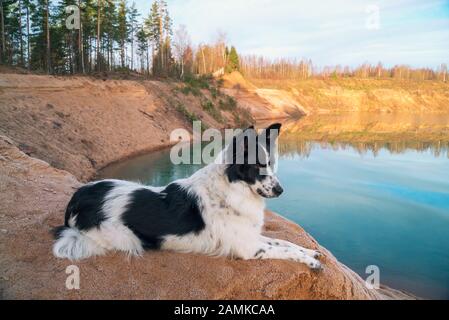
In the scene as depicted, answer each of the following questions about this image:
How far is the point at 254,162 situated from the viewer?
412 centimetres

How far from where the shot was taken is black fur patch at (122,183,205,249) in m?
4.15

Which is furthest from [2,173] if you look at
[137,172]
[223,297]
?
[137,172]

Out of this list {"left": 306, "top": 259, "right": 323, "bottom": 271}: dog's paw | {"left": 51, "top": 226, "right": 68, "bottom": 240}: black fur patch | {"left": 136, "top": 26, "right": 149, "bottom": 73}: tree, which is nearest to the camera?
{"left": 306, "top": 259, "right": 323, "bottom": 271}: dog's paw

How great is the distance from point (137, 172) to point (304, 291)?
520 inches

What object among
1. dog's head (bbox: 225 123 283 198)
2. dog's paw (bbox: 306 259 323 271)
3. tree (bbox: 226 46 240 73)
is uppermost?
tree (bbox: 226 46 240 73)

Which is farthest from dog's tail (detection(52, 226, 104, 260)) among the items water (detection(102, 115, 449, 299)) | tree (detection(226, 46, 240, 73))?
tree (detection(226, 46, 240, 73))

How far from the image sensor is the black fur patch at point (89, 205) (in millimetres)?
4203

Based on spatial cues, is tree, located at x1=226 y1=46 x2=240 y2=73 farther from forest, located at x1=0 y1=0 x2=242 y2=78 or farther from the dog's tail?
the dog's tail

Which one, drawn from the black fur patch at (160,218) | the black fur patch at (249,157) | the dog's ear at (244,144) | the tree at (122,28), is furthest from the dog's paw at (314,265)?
the tree at (122,28)

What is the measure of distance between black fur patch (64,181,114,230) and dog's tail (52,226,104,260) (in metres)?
0.14

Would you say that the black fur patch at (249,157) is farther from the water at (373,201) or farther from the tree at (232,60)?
the tree at (232,60)

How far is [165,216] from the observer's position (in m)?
4.16

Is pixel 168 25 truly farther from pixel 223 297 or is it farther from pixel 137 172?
pixel 223 297

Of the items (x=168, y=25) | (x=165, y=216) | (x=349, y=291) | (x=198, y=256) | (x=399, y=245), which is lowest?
(x=399, y=245)
